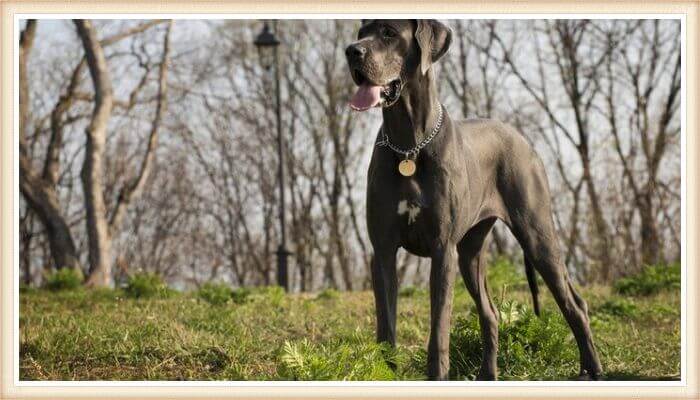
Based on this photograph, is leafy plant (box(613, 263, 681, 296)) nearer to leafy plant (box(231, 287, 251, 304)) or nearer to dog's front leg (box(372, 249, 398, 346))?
leafy plant (box(231, 287, 251, 304))

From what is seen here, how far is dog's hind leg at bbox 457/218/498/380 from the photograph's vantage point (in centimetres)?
471

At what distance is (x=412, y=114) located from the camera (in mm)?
4059

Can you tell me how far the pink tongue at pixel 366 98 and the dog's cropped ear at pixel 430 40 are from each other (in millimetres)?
323

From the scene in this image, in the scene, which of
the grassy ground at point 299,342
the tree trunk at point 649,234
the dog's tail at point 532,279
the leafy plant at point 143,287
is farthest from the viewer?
the tree trunk at point 649,234

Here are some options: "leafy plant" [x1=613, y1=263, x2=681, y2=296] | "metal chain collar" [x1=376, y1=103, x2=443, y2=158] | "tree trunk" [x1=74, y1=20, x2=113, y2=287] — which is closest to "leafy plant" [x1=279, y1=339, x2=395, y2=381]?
"metal chain collar" [x1=376, y1=103, x2=443, y2=158]

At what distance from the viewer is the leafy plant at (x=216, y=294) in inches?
347

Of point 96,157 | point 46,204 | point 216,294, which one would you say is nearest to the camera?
point 216,294

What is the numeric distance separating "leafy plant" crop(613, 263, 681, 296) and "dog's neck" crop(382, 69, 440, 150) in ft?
22.0

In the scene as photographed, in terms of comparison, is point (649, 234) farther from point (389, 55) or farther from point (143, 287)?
point (389, 55)

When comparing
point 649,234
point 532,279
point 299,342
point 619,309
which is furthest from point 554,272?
point 649,234

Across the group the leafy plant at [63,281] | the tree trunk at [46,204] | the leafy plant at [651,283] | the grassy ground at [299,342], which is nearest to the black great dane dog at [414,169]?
the grassy ground at [299,342]

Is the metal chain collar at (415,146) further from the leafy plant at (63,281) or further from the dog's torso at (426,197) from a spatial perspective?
the leafy plant at (63,281)

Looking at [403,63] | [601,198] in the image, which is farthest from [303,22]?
[403,63]

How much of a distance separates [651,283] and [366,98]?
7.29 meters
